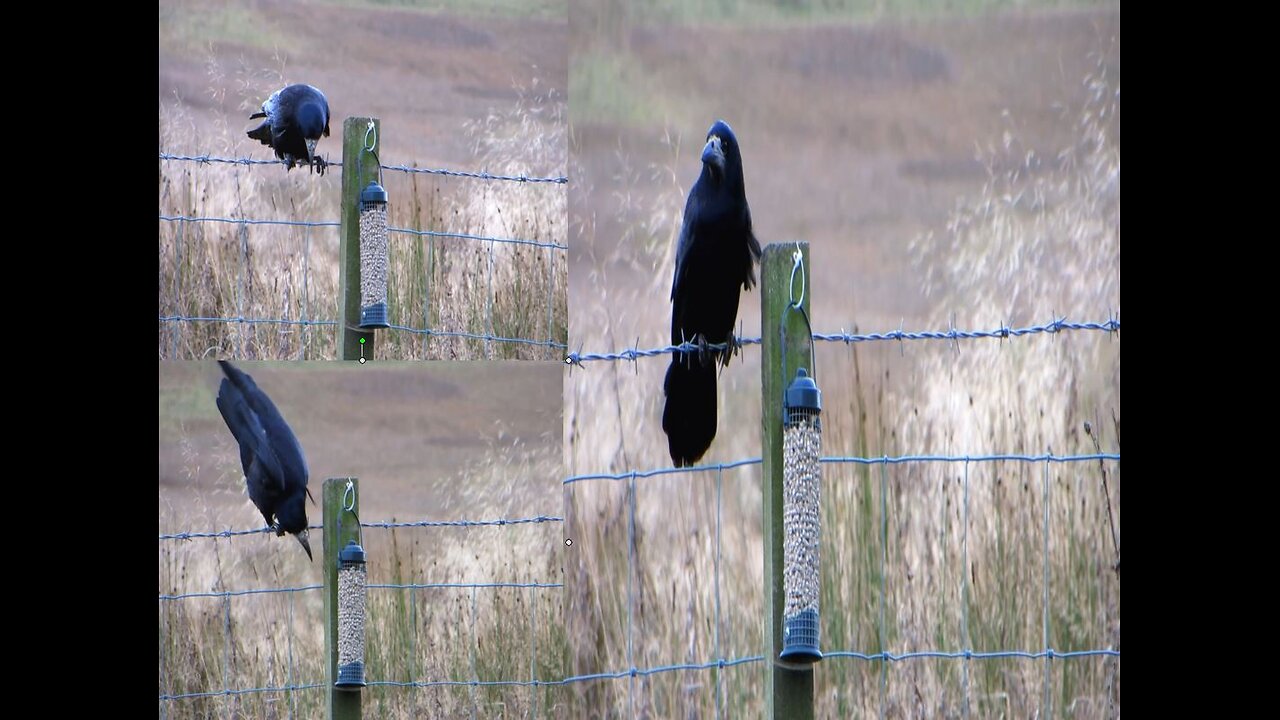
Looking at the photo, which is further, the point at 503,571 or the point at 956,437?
the point at 503,571

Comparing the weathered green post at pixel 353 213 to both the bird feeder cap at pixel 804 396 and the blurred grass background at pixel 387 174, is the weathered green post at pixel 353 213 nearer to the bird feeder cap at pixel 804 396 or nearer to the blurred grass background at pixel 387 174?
the blurred grass background at pixel 387 174

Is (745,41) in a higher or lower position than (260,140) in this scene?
higher

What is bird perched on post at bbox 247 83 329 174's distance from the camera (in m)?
3.91

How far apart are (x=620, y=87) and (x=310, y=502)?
1494mm

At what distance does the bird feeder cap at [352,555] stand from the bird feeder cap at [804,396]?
1513mm

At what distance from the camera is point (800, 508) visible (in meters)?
2.84

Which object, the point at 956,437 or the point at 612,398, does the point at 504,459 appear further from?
the point at 956,437

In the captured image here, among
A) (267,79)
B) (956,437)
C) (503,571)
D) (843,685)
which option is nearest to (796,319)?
(956,437)

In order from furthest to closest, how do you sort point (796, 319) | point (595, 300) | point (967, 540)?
point (595, 300) → point (967, 540) → point (796, 319)

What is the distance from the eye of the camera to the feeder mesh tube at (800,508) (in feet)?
9.30

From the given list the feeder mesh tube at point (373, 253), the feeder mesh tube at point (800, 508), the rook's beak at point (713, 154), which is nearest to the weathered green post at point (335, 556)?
the feeder mesh tube at point (373, 253)

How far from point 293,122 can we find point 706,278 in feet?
4.09

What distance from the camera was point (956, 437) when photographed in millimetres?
3787

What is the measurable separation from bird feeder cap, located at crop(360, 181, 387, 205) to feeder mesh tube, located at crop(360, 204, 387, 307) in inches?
0.5
